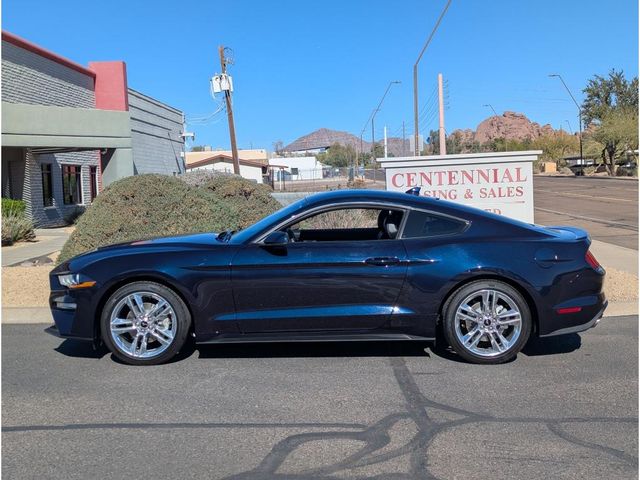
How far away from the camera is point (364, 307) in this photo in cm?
564

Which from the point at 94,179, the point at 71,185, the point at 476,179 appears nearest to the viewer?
the point at 476,179

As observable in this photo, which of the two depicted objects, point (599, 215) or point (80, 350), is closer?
point (80, 350)

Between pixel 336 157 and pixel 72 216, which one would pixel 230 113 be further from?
pixel 336 157

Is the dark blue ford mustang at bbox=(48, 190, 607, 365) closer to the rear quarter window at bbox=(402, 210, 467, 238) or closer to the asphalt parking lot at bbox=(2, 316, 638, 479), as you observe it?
the rear quarter window at bbox=(402, 210, 467, 238)

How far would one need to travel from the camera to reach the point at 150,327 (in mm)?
5750

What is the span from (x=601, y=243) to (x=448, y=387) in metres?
9.96

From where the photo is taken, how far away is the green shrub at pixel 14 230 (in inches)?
623

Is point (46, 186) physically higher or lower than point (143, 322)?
higher

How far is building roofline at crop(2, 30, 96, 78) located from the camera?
2031cm

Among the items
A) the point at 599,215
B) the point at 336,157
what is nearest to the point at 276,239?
the point at 599,215

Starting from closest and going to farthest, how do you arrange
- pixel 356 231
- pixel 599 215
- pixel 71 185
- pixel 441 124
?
pixel 356 231, pixel 441 124, pixel 599 215, pixel 71 185

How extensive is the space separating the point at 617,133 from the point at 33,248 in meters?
58.6

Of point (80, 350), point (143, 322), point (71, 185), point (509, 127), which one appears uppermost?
point (509, 127)

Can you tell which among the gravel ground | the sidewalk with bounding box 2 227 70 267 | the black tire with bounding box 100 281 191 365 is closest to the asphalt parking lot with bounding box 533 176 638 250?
the gravel ground
